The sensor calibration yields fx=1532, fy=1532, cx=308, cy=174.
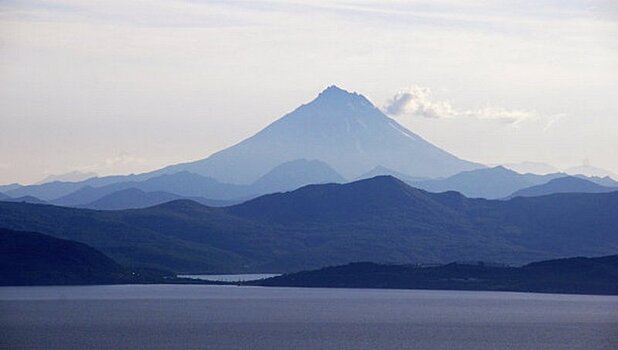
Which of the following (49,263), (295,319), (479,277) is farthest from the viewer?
(479,277)

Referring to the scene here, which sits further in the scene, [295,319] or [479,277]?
[479,277]

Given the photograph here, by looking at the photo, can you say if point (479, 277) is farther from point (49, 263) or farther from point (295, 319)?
point (295, 319)

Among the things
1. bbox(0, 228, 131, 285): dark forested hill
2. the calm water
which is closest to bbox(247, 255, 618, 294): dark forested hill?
the calm water

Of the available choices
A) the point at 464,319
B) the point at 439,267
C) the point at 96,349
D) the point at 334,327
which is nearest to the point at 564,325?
the point at 464,319

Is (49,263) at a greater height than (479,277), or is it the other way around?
(479,277)

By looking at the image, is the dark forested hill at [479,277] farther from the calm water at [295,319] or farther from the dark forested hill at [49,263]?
the dark forested hill at [49,263]

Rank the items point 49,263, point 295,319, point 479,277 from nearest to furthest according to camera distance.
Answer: point 295,319 → point 49,263 → point 479,277

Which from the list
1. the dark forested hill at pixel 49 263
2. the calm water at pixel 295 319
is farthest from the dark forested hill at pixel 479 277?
the dark forested hill at pixel 49 263

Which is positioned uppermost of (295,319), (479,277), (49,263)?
(479,277)

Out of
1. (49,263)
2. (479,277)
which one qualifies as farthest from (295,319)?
(49,263)
